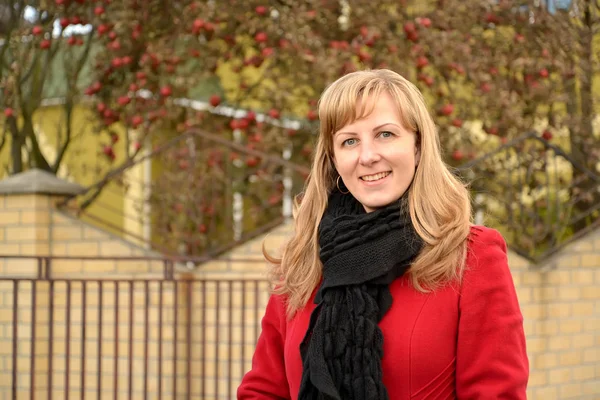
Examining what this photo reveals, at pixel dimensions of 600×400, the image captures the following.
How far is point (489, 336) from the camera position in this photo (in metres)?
2.26

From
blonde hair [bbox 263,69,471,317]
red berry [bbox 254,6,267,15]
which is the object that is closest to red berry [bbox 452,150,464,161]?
red berry [bbox 254,6,267,15]

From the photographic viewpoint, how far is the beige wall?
676 cm

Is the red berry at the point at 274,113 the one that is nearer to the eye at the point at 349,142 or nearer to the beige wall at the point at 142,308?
the beige wall at the point at 142,308

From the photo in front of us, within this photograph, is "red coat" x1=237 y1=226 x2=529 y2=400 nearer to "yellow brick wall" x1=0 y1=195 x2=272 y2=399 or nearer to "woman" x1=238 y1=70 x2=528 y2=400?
"woman" x1=238 y1=70 x2=528 y2=400

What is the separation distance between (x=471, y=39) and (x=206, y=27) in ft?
7.91

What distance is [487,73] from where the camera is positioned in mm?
8758

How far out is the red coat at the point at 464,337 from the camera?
2.25 meters

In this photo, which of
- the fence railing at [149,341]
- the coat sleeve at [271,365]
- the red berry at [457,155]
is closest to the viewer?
the coat sleeve at [271,365]

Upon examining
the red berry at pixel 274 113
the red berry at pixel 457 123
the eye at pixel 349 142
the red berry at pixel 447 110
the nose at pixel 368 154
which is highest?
the red berry at pixel 447 110

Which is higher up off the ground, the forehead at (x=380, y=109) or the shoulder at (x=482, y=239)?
the forehead at (x=380, y=109)

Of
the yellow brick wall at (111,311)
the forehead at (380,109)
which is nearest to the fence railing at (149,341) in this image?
the yellow brick wall at (111,311)

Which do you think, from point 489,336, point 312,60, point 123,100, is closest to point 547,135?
point 312,60

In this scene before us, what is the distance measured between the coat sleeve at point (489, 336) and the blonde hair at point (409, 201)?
0.06m

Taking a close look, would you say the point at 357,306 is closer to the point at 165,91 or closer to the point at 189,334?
the point at 189,334
